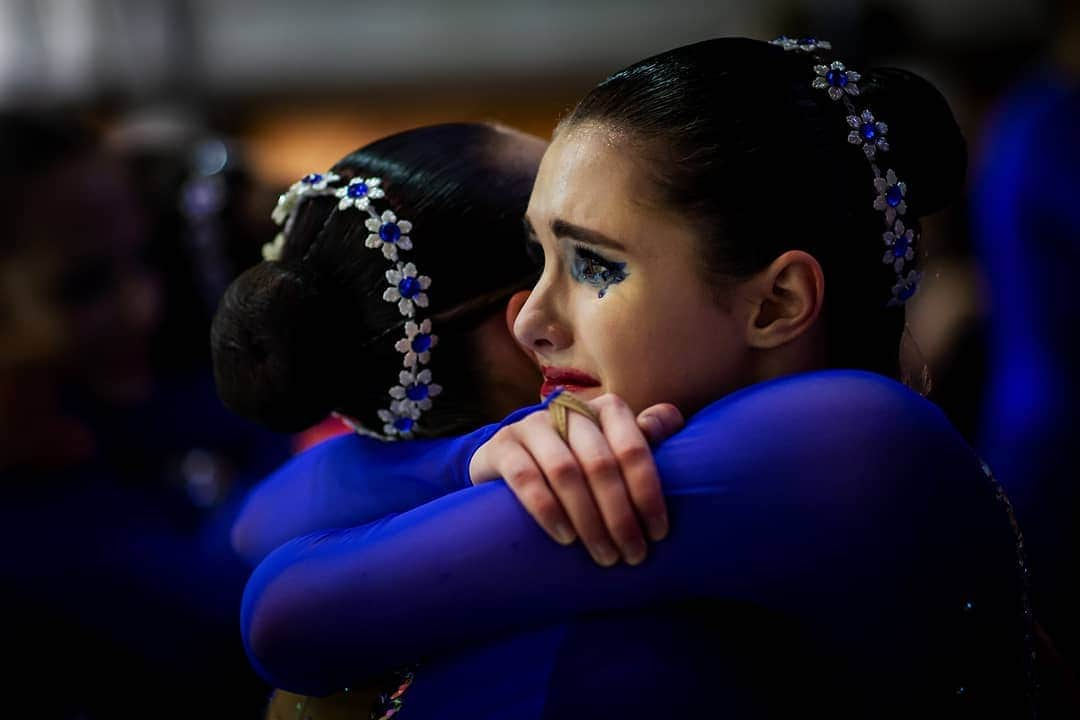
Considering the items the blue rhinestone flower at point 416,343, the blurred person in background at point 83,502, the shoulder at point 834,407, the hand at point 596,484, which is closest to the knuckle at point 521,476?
the hand at point 596,484

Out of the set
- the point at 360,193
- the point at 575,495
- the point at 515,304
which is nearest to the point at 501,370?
the point at 515,304

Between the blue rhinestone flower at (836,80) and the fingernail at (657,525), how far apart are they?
1.05 ft

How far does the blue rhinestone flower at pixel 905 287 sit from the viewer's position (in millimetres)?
865

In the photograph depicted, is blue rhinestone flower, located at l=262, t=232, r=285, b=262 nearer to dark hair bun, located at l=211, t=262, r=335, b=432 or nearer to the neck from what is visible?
dark hair bun, located at l=211, t=262, r=335, b=432

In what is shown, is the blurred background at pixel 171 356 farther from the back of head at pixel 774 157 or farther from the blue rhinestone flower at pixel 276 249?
the back of head at pixel 774 157

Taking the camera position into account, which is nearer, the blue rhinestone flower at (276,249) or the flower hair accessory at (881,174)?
the flower hair accessory at (881,174)

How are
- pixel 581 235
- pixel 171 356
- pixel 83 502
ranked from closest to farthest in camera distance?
pixel 581 235
pixel 83 502
pixel 171 356

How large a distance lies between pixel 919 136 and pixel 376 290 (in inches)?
16.3

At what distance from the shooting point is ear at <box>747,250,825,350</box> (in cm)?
82

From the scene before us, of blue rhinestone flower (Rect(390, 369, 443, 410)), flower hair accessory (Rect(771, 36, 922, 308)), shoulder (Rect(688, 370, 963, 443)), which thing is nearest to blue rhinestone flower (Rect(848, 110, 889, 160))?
flower hair accessory (Rect(771, 36, 922, 308))

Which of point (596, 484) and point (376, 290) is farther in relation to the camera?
point (376, 290)

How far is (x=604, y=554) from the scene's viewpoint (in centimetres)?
74

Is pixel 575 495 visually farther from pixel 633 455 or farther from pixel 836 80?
pixel 836 80

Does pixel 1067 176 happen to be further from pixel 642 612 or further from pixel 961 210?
pixel 642 612
